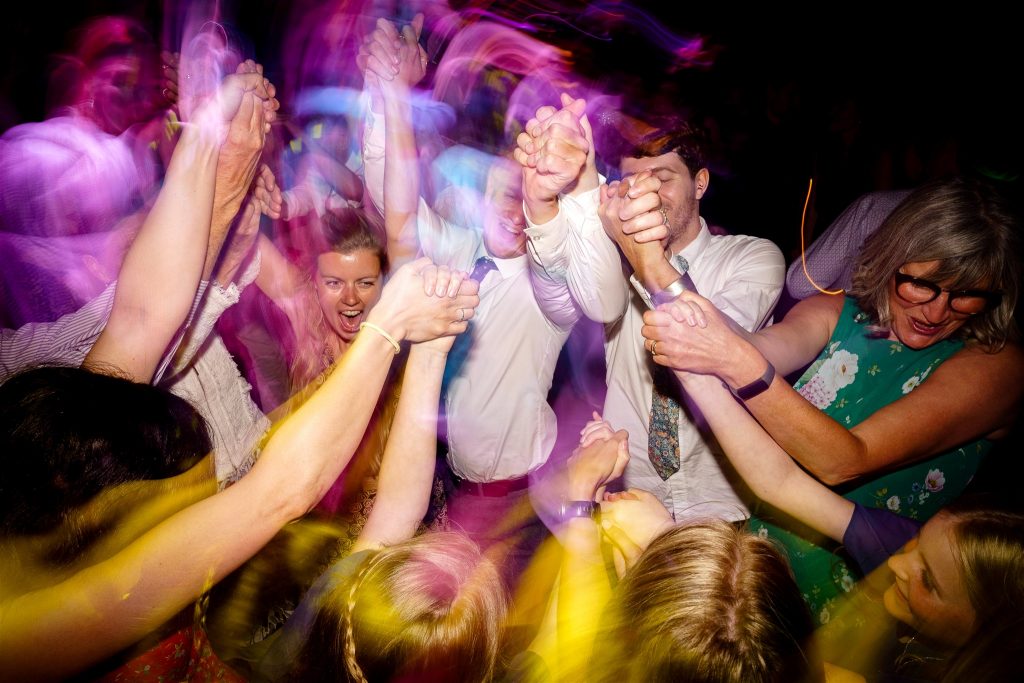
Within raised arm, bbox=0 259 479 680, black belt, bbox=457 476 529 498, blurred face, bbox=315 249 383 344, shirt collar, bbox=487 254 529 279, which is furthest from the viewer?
blurred face, bbox=315 249 383 344

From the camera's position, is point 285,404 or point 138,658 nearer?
point 138,658

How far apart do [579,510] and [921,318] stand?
1384 mm

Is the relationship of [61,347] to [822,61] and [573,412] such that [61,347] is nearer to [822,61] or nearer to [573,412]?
[573,412]

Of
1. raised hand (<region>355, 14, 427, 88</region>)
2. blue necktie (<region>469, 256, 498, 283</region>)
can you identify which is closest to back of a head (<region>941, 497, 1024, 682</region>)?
blue necktie (<region>469, 256, 498, 283</region>)

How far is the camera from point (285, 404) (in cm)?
270

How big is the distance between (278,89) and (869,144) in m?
5.01

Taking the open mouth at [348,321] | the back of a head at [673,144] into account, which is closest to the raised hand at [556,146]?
the back of a head at [673,144]

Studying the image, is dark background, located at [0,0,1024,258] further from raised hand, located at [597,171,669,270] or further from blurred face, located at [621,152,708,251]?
raised hand, located at [597,171,669,270]

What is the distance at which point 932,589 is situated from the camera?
4.98ft

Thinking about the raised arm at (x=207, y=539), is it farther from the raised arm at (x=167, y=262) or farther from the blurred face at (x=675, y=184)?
the blurred face at (x=675, y=184)

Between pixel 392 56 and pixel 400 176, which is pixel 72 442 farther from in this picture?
pixel 392 56

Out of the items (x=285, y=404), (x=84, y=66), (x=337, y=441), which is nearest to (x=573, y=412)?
(x=285, y=404)

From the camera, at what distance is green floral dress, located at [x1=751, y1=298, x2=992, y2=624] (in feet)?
6.49

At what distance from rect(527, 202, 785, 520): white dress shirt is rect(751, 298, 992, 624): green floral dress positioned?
0.91 ft
